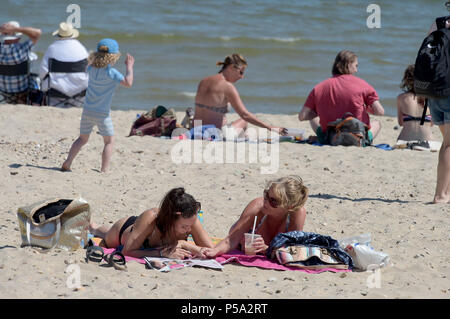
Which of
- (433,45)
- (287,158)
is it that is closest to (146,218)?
(433,45)

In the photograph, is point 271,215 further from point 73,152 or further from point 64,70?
point 64,70

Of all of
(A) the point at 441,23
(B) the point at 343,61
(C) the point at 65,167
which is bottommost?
(C) the point at 65,167

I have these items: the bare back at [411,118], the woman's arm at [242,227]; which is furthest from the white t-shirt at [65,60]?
the woman's arm at [242,227]

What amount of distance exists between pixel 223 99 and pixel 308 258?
3.82 metres

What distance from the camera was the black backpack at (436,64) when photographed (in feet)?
16.9

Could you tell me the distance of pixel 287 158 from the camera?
7.04 metres

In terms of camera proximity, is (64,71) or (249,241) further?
(64,71)

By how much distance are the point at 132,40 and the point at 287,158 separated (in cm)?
969

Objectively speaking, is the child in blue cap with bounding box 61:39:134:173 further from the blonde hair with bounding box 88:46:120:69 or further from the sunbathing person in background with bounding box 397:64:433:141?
the sunbathing person in background with bounding box 397:64:433:141

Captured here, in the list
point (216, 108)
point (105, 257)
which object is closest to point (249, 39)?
point (216, 108)

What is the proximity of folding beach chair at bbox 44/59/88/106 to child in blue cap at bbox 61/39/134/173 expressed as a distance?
2.96m

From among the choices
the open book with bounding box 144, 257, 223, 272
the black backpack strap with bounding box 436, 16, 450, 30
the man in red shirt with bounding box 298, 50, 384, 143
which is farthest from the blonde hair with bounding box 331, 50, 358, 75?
the open book with bounding box 144, 257, 223, 272

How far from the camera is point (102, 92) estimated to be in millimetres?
6152
